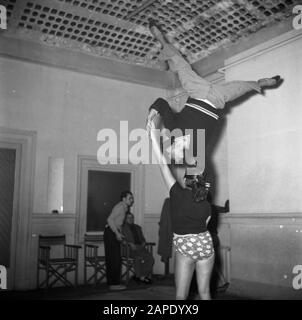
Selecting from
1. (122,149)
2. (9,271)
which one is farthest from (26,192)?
(122,149)

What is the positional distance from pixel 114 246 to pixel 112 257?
15cm

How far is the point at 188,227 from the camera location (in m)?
2.26

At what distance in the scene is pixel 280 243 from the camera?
13.0 ft

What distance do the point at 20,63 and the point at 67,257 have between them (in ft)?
9.21

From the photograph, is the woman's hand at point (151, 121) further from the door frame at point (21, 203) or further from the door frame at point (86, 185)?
the door frame at point (86, 185)

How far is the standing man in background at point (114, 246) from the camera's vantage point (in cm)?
505

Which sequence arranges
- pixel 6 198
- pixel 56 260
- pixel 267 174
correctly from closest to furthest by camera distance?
pixel 267 174 < pixel 56 260 < pixel 6 198

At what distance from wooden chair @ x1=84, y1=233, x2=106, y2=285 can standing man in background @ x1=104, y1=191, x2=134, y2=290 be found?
0.22 m

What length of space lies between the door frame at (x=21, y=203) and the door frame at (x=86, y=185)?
70 centimetres

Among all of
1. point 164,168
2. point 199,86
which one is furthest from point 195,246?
point 199,86

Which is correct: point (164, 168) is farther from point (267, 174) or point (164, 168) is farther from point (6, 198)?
point (6, 198)

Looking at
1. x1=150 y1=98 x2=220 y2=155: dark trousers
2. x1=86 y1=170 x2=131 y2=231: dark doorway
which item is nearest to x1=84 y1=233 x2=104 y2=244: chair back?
x1=86 y1=170 x2=131 y2=231: dark doorway

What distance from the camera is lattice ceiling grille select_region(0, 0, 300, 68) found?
4.11m
